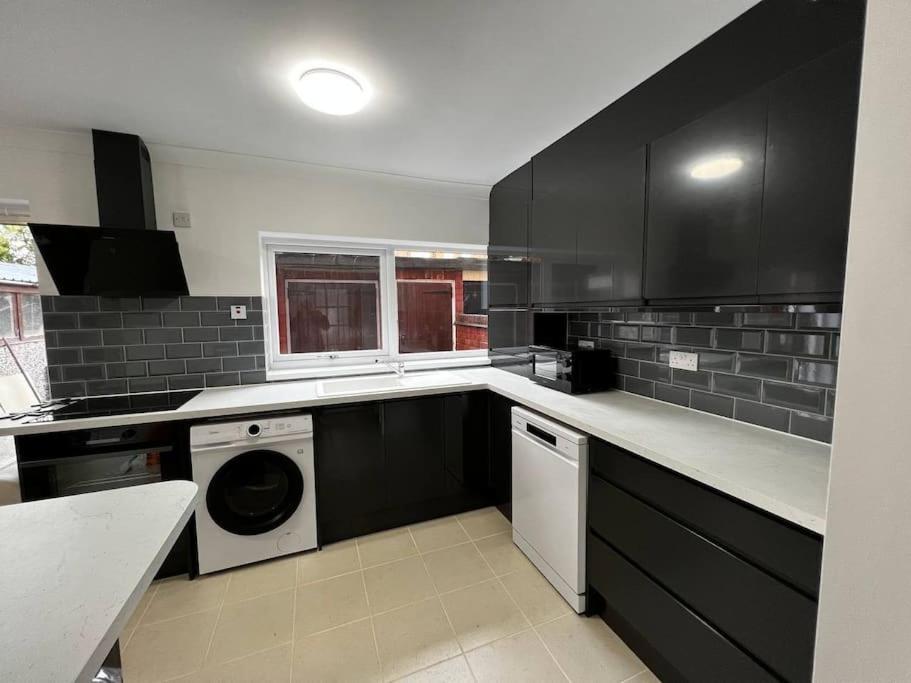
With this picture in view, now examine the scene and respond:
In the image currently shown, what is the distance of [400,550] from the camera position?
6.86ft

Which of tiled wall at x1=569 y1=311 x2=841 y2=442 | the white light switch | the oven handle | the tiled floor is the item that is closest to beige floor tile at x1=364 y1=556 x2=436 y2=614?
the tiled floor

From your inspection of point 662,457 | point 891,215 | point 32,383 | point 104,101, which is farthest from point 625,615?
point 32,383

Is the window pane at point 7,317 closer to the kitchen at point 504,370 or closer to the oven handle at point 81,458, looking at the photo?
the kitchen at point 504,370

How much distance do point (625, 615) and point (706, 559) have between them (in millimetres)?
519

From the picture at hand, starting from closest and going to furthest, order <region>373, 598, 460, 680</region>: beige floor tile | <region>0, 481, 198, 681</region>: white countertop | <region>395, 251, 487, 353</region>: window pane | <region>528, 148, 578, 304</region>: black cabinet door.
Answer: <region>0, 481, 198, 681</region>: white countertop
<region>373, 598, 460, 680</region>: beige floor tile
<region>528, 148, 578, 304</region>: black cabinet door
<region>395, 251, 487, 353</region>: window pane

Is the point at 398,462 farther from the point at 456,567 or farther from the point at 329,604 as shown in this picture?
the point at 329,604

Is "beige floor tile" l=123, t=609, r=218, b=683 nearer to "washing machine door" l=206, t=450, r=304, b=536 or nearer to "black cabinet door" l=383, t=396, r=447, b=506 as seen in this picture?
"washing machine door" l=206, t=450, r=304, b=536

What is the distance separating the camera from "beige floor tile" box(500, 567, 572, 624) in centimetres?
165

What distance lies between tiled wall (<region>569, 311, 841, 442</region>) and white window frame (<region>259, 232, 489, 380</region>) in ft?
4.69

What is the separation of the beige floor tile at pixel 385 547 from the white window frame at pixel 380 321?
1132mm

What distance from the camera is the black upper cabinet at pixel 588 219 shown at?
1.61m

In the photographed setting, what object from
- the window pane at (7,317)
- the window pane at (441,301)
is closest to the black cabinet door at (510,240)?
the window pane at (441,301)

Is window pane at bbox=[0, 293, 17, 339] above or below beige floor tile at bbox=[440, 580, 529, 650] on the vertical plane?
above

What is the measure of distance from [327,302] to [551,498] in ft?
6.84
